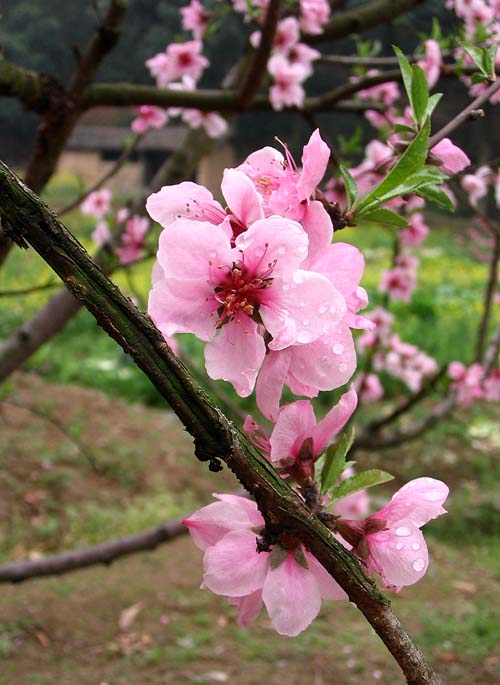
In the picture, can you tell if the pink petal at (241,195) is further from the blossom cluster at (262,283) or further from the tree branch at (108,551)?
the tree branch at (108,551)

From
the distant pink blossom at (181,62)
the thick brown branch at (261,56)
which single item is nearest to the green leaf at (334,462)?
the thick brown branch at (261,56)

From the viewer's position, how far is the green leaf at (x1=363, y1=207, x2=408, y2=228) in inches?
19.2

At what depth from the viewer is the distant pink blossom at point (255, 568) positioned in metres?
0.46

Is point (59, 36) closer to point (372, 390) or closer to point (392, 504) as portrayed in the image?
point (372, 390)

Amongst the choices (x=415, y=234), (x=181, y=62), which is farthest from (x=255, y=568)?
(x=181, y=62)

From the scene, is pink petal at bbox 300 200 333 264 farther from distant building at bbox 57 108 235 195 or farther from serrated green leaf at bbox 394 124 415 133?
distant building at bbox 57 108 235 195

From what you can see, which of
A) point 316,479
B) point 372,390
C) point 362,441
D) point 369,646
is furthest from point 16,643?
point 316,479

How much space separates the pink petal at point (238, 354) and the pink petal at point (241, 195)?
0.06m

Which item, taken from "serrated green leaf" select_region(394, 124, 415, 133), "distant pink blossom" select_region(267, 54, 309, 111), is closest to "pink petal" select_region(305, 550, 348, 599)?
"serrated green leaf" select_region(394, 124, 415, 133)

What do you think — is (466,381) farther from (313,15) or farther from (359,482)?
(359,482)

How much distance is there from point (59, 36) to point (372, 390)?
22.1 ft

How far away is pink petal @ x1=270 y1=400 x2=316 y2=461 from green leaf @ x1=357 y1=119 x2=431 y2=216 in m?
0.14

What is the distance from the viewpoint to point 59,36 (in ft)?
26.4

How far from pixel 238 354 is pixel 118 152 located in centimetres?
987
